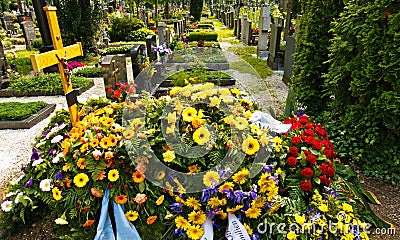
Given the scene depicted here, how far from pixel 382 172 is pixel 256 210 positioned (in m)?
2.25

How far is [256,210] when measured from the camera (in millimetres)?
2066

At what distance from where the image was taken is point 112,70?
383cm

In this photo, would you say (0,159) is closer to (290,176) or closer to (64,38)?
(290,176)

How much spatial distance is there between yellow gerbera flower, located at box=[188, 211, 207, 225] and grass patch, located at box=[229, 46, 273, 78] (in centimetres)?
650

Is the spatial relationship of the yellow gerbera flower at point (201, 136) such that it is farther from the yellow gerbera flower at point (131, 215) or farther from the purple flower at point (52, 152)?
the purple flower at point (52, 152)

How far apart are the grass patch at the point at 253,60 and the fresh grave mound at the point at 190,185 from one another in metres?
6.07

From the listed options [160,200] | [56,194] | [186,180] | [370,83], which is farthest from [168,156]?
[370,83]

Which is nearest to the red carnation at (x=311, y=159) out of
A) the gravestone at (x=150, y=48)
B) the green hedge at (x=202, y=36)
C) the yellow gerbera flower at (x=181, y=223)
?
the yellow gerbera flower at (x=181, y=223)

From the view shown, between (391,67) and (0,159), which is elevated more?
(391,67)

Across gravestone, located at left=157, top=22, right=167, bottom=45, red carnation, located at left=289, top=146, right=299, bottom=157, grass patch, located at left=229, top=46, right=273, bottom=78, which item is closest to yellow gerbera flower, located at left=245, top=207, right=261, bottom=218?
red carnation, located at left=289, top=146, right=299, bottom=157

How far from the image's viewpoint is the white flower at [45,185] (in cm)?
218

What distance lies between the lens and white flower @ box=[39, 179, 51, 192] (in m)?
2.18

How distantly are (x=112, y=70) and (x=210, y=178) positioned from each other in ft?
8.08

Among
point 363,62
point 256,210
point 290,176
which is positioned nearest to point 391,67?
point 363,62
